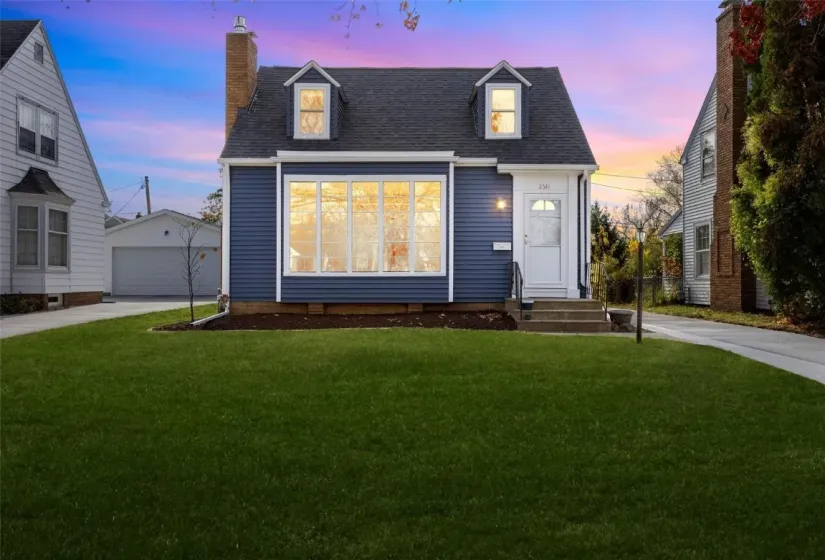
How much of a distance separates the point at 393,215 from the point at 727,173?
10.3 m

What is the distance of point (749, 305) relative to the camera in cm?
1947

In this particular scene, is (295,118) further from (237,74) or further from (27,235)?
(27,235)

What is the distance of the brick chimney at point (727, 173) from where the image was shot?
64.0 ft

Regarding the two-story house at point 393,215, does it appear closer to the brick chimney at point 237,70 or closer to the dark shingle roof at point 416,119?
the dark shingle roof at point 416,119

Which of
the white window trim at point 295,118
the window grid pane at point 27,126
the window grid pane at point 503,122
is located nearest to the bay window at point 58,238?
the window grid pane at point 27,126

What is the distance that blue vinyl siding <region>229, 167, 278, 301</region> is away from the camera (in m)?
16.0

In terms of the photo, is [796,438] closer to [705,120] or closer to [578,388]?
[578,388]

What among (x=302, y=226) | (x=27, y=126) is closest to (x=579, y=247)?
(x=302, y=226)

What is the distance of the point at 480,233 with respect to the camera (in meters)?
16.1

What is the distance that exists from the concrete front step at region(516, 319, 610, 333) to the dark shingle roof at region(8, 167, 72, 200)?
1284 centimetres

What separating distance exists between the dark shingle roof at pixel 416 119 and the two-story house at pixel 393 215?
7 centimetres

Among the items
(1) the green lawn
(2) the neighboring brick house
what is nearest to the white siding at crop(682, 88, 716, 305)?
(2) the neighboring brick house

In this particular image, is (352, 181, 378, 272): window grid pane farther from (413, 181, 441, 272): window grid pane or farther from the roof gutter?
the roof gutter

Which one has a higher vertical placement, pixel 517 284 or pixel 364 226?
pixel 364 226
